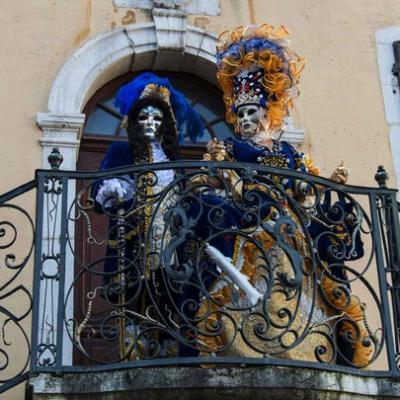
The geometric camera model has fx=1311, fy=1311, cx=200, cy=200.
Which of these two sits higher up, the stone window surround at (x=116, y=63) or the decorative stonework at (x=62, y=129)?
the stone window surround at (x=116, y=63)

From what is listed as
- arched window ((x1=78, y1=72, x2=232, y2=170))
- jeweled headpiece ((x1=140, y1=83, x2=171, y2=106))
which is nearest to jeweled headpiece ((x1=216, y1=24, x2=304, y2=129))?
jeweled headpiece ((x1=140, y1=83, x2=171, y2=106))

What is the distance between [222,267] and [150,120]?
116 cm

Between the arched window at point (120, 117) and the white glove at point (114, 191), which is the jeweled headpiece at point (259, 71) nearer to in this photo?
the white glove at point (114, 191)

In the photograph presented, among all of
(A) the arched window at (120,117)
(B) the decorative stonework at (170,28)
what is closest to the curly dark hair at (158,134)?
(A) the arched window at (120,117)

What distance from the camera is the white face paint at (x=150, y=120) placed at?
7.99 metres

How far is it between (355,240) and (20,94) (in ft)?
8.85

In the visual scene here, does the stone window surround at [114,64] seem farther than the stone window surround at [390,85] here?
No

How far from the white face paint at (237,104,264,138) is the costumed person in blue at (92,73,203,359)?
1.40 feet

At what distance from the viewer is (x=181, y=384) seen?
22.4 feet

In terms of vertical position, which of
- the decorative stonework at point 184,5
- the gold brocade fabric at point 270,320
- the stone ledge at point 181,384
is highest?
the decorative stonework at point 184,5

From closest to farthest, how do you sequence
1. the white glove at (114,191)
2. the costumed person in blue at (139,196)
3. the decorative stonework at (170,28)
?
the costumed person in blue at (139,196), the white glove at (114,191), the decorative stonework at (170,28)

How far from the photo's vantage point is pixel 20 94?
9000 millimetres

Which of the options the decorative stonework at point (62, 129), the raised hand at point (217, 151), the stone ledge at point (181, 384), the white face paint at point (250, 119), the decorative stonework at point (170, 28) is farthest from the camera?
the decorative stonework at point (170, 28)

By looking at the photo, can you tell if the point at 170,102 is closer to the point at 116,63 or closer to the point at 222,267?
the point at 116,63
